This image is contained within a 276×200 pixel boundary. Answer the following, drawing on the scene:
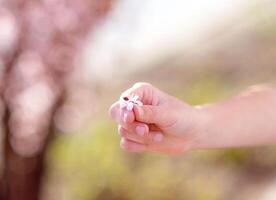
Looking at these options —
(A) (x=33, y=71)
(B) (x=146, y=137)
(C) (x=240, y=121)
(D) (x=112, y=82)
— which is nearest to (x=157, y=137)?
(B) (x=146, y=137)

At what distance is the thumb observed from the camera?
45.8 inches

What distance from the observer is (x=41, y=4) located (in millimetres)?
2590

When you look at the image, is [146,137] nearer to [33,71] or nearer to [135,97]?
[135,97]

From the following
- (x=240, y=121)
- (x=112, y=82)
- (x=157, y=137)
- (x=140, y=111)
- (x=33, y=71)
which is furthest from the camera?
(x=112, y=82)

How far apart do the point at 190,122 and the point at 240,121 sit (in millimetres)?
176

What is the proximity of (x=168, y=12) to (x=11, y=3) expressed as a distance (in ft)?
4.20

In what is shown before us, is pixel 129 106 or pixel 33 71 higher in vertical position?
pixel 33 71

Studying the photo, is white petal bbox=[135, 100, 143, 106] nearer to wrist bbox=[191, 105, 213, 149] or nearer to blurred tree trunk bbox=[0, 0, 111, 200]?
wrist bbox=[191, 105, 213, 149]

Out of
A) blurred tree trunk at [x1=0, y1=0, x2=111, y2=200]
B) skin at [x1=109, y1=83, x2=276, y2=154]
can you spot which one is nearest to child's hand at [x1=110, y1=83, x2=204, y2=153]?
skin at [x1=109, y1=83, x2=276, y2=154]

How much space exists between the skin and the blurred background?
1.29 metres

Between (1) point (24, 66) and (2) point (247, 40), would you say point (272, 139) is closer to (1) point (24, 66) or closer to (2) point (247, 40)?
(1) point (24, 66)

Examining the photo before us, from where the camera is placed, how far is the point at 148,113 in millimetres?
1175

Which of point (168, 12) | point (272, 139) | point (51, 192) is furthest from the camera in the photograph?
point (168, 12)

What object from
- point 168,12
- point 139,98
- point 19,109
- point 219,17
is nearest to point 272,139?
point 139,98
